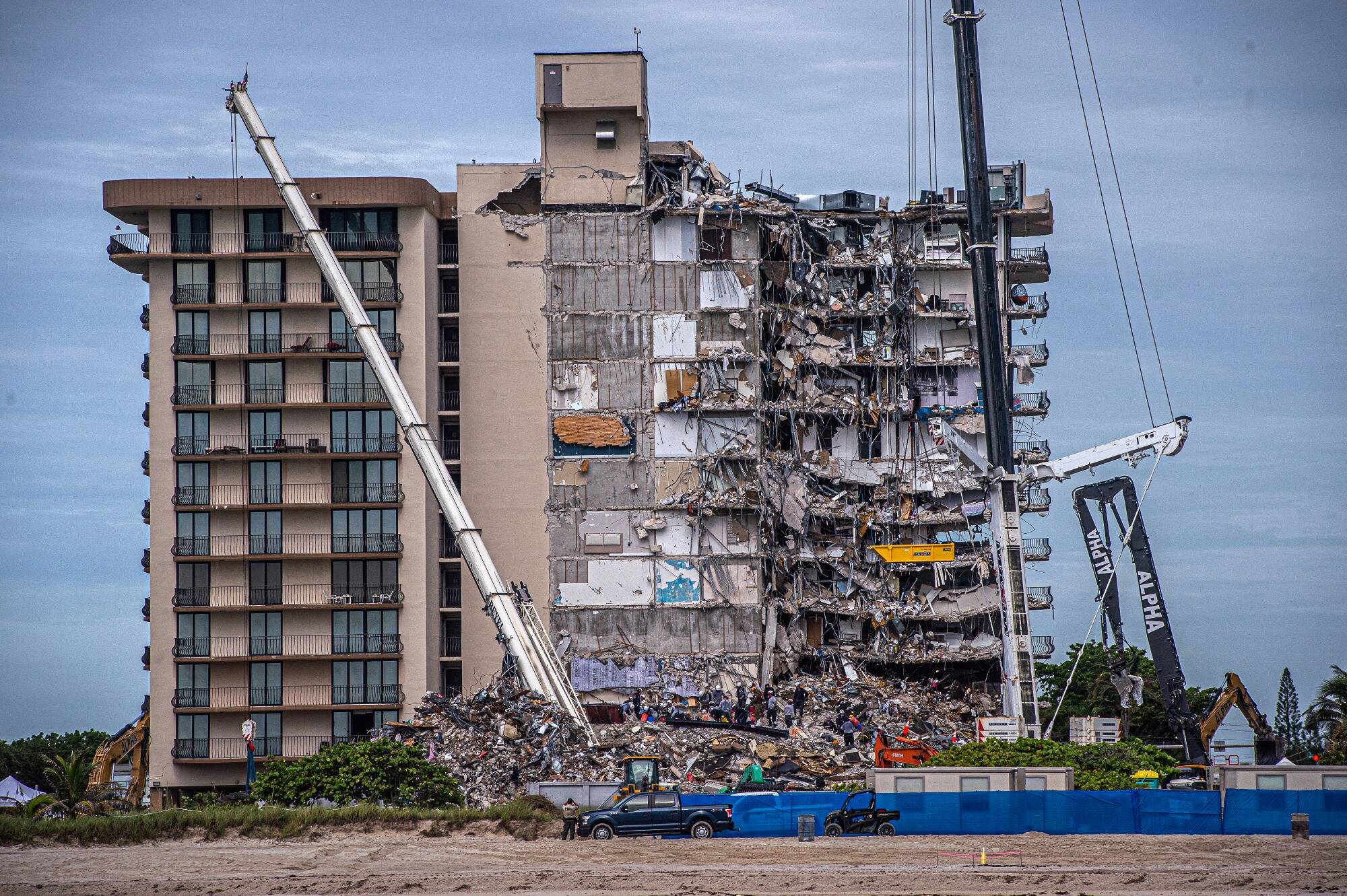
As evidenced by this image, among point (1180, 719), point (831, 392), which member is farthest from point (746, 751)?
point (831, 392)

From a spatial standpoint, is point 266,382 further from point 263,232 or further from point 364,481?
point 263,232

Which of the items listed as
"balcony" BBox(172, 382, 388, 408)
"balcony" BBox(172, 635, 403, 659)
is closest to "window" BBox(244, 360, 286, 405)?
"balcony" BBox(172, 382, 388, 408)

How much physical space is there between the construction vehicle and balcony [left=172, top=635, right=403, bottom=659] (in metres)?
4.22

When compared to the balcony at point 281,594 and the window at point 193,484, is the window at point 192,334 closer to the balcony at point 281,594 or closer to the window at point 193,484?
the window at point 193,484

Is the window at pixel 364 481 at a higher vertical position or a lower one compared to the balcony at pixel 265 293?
lower

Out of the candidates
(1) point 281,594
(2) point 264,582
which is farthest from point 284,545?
(1) point 281,594

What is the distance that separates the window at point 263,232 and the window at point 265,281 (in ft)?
2.14

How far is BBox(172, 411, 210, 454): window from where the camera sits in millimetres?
78500

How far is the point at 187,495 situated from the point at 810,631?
91.6 feet

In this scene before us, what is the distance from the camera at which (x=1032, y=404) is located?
82.8 m

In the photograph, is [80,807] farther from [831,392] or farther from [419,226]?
[831,392]

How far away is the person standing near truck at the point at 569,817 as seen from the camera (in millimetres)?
50938

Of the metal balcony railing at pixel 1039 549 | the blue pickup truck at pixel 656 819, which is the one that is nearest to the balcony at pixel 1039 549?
the metal balcony railing at pixel 1039 549

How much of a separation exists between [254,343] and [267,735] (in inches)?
663
